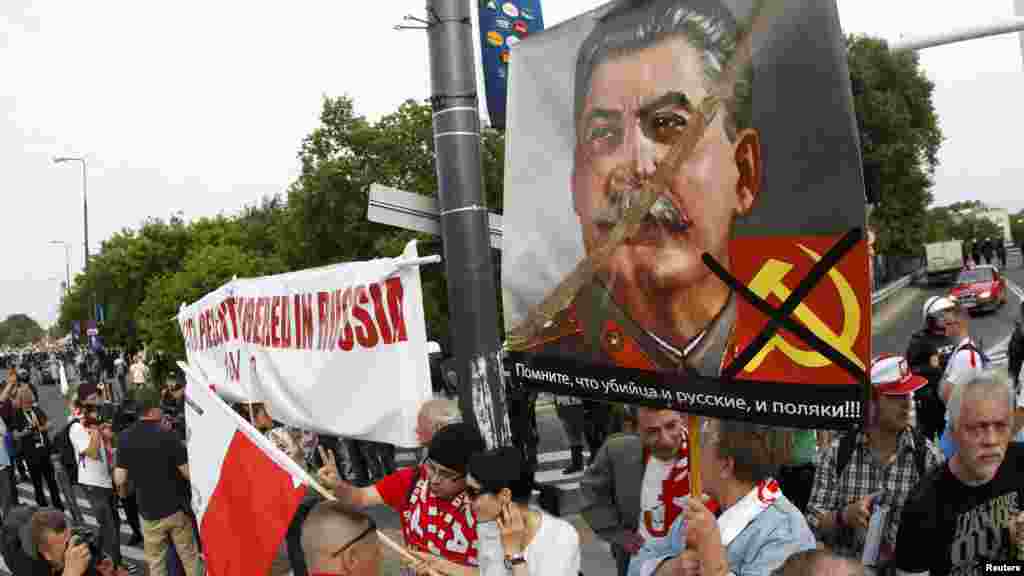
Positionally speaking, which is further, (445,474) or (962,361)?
(962,361)

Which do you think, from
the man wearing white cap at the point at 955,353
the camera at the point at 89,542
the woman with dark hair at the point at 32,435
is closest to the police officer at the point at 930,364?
the man wearing white cap at the point at 955,353

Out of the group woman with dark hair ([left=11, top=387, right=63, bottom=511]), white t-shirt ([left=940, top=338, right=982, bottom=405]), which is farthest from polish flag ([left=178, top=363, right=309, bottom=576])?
woman with dark hair ([left=11, top=387, right=63, bottom=511])

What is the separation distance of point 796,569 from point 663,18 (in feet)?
4.67

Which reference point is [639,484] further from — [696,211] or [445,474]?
[696,211]

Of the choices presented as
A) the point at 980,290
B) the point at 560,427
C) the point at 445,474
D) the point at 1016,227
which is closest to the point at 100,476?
the point at 445,474

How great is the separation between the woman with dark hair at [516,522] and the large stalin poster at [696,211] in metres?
0.31

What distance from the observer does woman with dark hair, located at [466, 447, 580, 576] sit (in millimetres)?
2801

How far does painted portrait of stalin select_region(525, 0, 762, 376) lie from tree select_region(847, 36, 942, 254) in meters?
38.2

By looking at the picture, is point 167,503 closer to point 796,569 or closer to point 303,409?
point 303,409

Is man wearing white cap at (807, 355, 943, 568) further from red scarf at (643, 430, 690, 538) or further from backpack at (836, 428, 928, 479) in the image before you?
red scarf at (643, 430, 690, 538)

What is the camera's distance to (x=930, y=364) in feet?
22.0

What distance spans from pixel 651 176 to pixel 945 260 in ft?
157

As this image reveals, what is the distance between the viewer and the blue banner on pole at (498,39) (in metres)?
4.82

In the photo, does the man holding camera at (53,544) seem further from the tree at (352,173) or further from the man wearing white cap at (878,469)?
→ the tree at (352,173)
